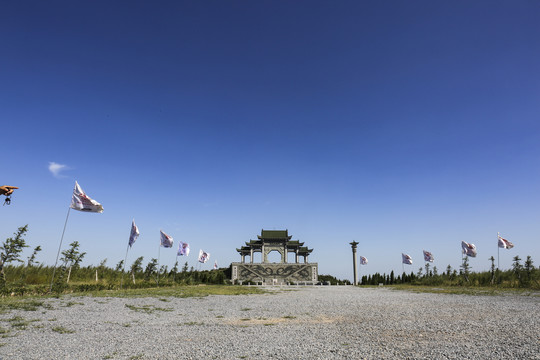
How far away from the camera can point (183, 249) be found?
37188mm

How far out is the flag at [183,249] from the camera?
36.9 metres

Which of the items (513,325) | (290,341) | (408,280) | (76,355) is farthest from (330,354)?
(408,280)

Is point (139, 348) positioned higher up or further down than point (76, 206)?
further down

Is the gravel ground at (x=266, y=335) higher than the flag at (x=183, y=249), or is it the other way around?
the flag at (x=183, y=249)

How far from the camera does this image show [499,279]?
101ft

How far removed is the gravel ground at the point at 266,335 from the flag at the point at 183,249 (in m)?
25.3

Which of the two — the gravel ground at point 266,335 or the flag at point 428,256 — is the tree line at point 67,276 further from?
the flag at point 428,256

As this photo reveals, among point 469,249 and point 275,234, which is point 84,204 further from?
point 275,234

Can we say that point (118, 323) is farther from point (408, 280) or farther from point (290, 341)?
point (408, 280)

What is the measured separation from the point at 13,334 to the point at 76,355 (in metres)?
3.04

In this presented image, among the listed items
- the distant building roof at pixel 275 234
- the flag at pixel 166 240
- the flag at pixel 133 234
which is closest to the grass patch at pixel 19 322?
the flag at pixel 133 234

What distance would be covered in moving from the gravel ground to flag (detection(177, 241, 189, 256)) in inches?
997

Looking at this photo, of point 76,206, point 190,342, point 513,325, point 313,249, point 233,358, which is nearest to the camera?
point 233,358

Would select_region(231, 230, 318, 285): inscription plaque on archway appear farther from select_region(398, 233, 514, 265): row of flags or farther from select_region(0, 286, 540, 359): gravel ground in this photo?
select_region(0, 286, 540, 359): gravel ground
